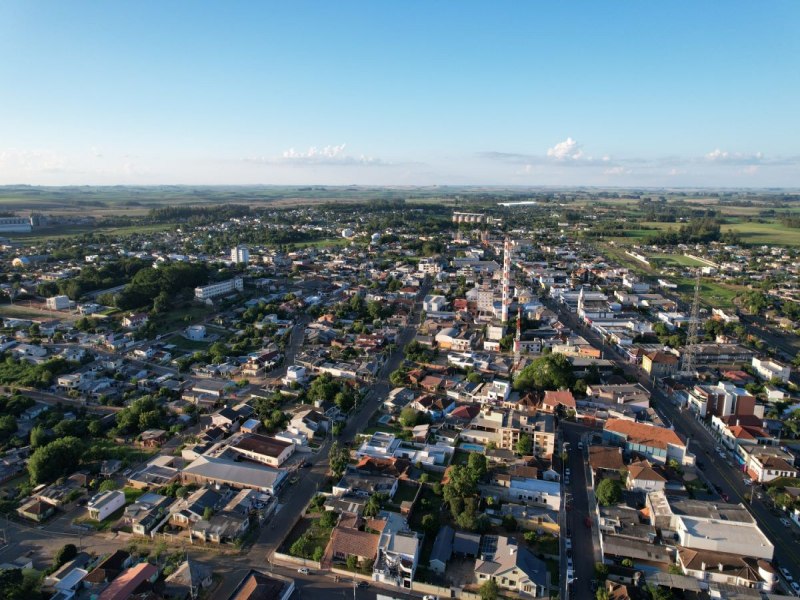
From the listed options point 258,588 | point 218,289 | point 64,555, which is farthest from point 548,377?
point 218,289

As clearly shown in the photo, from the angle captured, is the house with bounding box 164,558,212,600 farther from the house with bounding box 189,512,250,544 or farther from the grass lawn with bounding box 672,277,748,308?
the grass lawn with bounding box 672,277,748,308

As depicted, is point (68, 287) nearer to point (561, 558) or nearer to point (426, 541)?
point (426, 541)

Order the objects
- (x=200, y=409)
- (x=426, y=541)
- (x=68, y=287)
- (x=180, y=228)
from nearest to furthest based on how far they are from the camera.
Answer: (x=426, y=541) < (x=200, y=409) < (x=68, y=287) < (x=180, y=228)

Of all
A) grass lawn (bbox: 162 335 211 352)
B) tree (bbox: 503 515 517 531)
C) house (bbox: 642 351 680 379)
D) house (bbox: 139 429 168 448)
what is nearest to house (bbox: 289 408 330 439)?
house (bbox: 139 429 168 448)

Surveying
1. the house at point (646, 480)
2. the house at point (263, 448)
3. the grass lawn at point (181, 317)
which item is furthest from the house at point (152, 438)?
the house at point (646, 480)

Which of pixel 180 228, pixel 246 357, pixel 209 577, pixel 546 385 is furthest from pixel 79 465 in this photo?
pixel 180 228

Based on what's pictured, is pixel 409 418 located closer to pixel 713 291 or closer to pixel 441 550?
pixel 441 550
